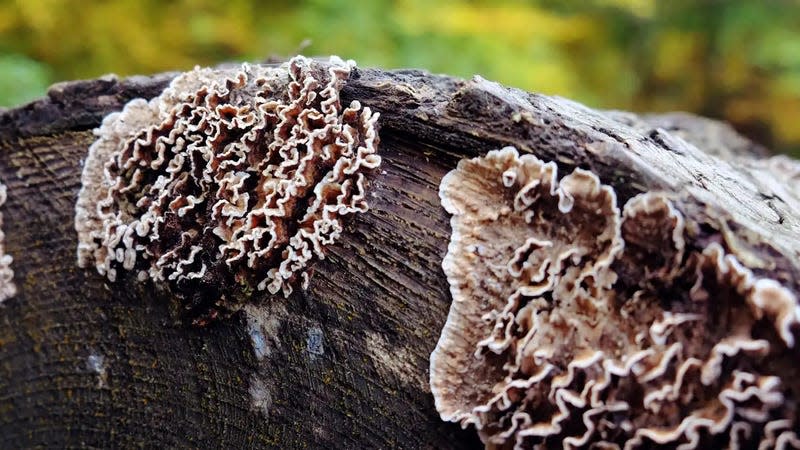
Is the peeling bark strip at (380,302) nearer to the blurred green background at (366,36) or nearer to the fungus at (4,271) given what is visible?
the fungus at (4,271)

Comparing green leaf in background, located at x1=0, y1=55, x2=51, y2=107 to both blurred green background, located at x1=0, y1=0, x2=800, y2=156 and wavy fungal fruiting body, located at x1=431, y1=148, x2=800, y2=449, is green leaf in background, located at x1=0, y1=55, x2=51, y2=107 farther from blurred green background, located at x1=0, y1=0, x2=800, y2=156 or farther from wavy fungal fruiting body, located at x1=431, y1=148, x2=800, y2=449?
wavy fungal fruiting body, located at x1=431, y1=148, x2=800, y2=449

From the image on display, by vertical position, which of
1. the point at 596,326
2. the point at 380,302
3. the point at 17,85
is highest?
the point at 596,326

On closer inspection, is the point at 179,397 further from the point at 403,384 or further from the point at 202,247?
the point at 403,384

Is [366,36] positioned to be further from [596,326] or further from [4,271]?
[596,326]

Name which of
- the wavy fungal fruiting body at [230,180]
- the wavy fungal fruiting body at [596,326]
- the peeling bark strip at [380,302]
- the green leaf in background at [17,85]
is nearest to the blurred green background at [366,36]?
the green leaf in background at [17,85]

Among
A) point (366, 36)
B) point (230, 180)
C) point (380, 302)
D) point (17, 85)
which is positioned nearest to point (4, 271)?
point (230, 180)

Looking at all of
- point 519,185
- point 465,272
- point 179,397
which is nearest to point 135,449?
point 179,397
